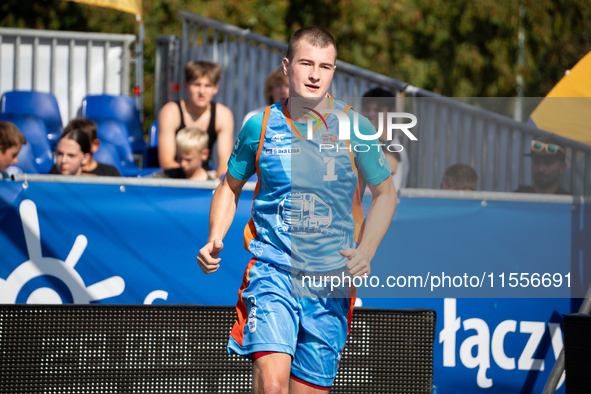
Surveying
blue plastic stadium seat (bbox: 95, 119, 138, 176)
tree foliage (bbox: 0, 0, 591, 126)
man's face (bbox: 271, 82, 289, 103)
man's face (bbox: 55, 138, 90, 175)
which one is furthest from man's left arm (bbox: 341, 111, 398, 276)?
tree foliage (bbox: 0, 0, 591, 126)

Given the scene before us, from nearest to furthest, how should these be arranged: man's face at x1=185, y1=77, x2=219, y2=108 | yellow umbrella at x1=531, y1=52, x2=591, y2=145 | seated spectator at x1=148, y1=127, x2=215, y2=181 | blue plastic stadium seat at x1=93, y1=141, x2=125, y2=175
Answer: yellow umbrella at x1=531, y1=52, x2=591, y2=145
seated spectator at x1=148, y1=127, x2=215, y2=181
man's face at x1=185, y1=77, x2=219, y2=108
blue plastic stadium seat at x1=93, y1=141, x2=125, y2=175

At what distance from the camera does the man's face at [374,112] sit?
3994 millimetres

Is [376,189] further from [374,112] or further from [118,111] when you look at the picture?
[118,111]

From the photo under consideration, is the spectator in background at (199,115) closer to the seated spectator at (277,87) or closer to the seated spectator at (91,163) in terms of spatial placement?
the seated spectator at (91,163)

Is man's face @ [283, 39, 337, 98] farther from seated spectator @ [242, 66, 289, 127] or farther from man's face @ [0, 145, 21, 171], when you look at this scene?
man's face @ [0, 145, 21, 171]

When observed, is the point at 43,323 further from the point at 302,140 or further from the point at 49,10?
the point at 49,10

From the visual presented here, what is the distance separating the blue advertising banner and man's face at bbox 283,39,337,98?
61.9 inches

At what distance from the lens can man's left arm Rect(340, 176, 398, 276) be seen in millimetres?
3041

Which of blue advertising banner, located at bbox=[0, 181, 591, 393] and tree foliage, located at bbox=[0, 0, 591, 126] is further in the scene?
tree foliage, located at bbox=[0, 0, 591, 126]

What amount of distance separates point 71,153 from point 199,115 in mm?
1485

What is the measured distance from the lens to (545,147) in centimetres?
480

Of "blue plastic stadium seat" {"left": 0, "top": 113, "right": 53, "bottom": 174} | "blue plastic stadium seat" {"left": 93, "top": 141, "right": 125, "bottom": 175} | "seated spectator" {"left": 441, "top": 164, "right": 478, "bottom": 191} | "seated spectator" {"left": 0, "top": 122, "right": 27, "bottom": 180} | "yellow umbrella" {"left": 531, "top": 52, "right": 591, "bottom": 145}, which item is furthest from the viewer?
"blue plastic stadium seat" {"left": 0, "top": 113, "right": 53, "bottom": 174}

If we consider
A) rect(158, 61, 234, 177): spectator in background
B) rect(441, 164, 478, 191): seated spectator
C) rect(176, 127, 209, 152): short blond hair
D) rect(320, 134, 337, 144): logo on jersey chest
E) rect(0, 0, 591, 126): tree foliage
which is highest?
rect(0, 0, 591, 126): tree foliage

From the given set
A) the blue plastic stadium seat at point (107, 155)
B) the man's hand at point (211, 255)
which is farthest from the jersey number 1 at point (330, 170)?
the blue plastic stadium seat at point (107, 155)
